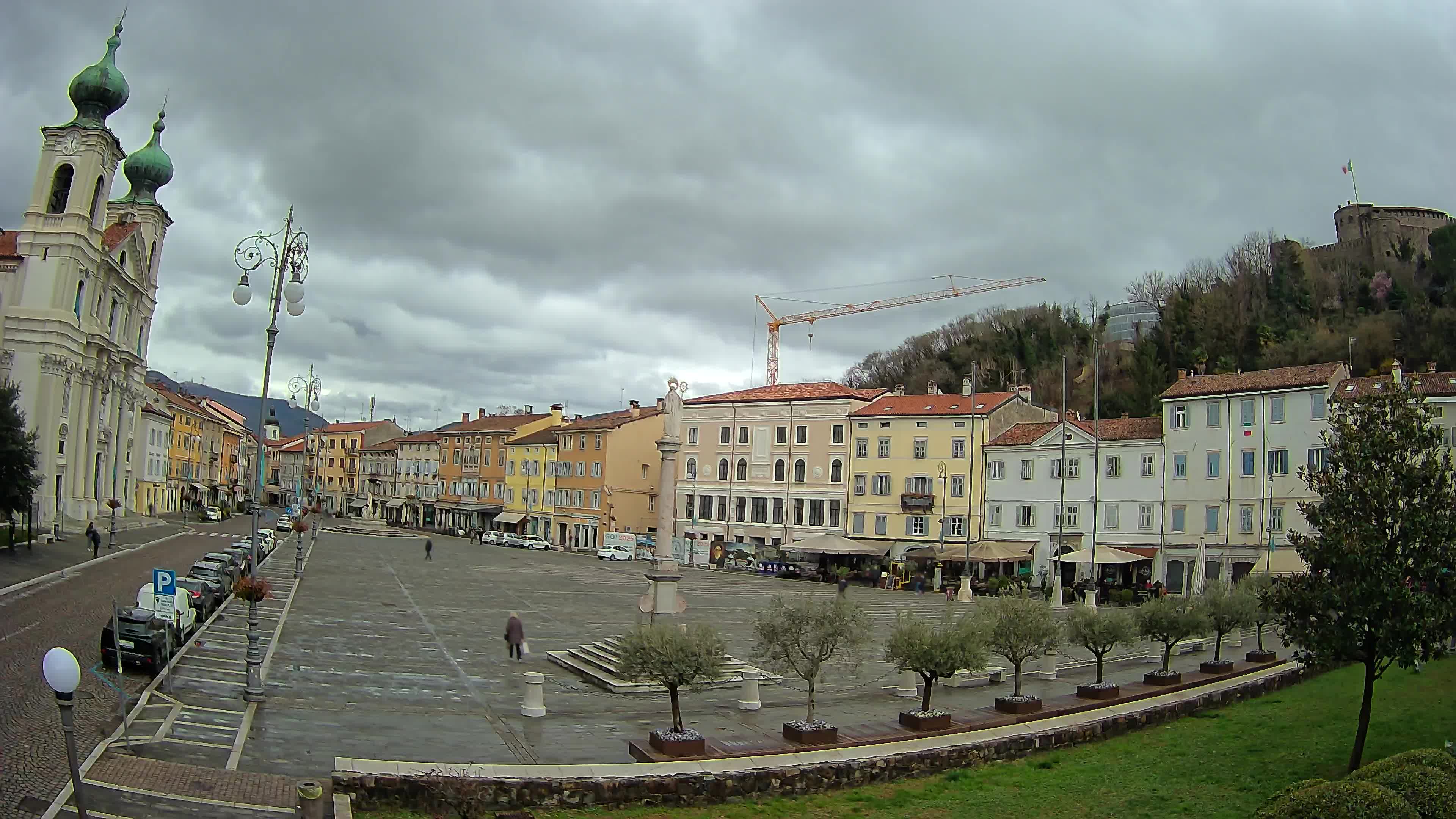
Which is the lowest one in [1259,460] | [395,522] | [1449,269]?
[395,522]

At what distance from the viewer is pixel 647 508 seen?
281ft

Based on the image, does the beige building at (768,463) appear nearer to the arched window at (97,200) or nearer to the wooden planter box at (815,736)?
the arched window at (97,200)

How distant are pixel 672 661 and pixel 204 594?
20.0 meters

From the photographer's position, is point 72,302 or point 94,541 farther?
point 72,302

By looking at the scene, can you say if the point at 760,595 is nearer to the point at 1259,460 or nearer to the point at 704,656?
the point at 1259,460

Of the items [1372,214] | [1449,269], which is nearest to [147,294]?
[1449,269]

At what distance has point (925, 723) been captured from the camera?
17.5 meters

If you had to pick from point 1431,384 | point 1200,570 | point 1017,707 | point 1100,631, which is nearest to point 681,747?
point 1017,707

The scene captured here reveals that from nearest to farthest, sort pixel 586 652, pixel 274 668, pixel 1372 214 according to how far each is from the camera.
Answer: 1. pixel 274 668
2. pixel 586 652
3. pixel 1372 214

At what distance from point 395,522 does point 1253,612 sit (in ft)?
371

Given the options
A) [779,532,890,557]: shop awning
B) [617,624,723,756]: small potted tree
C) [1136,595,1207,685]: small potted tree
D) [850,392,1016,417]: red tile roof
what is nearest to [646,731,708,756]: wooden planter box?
[617,624,723,756]: small potted tree

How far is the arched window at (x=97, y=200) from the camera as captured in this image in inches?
2618

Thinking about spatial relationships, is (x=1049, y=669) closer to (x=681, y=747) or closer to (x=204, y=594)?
(x=681, y=747)

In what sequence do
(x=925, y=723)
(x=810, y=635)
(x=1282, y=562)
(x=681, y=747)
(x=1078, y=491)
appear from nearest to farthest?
(x=681, y=747), (x=810, y=635), (x=925, y=723), (x=1282, y=562), (x=1078, y=491)
